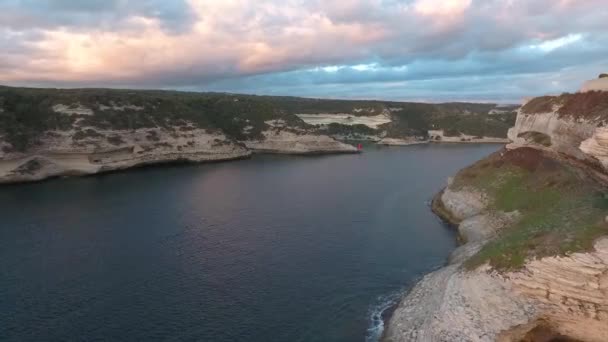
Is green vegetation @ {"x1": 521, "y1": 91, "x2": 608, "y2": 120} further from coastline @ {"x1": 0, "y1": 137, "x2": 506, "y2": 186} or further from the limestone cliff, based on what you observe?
coastline @ {"x1": 0, "y1": 137, "x2": 506, "y2": 186}

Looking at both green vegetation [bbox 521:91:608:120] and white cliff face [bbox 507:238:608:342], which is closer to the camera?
white cliff face [bbox 507:238:608:342]

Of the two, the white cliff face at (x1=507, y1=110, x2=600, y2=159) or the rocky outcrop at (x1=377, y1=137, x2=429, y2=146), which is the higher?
the white cliff face at (x1=507, y1=110, x2=600, y2=159)

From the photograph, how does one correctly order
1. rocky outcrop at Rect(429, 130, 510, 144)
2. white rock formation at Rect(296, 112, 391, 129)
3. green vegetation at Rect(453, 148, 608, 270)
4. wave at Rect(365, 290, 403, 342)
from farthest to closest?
1. white rock formation at Rect(296, 112, 391, 129)
2. rocky outcrop at Rect(429, 130, 510, 144)
3. wave at Rect(365, 290, 403, 342)
4. green vegetation at Rect(453, 148, 608, 270)

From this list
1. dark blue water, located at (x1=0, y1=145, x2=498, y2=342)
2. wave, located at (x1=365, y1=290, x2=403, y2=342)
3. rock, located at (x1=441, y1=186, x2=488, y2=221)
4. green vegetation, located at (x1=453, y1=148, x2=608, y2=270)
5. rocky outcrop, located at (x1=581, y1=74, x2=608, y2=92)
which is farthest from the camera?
rock, located at (x1=441, y1=186, x2=488, y2=221)

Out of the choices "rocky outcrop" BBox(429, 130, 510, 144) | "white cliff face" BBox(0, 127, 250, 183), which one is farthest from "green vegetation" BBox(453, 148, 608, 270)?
"rocky outcrop" BBox(429, 130, 510, 144)

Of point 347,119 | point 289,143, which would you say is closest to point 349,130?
point 347,119

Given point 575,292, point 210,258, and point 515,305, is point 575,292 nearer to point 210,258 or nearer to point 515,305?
point 515,305

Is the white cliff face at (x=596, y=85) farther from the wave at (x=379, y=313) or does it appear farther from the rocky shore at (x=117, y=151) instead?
the rocky shore at (x=117, y=151)

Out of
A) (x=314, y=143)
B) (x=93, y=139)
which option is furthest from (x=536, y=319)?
(x=314, y=143)

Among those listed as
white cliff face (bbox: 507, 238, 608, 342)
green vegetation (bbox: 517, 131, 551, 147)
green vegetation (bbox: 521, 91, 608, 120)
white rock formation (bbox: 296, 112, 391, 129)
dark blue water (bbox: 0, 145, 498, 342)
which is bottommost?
dark blue water (bbox: 0, 145, 498, 342)
